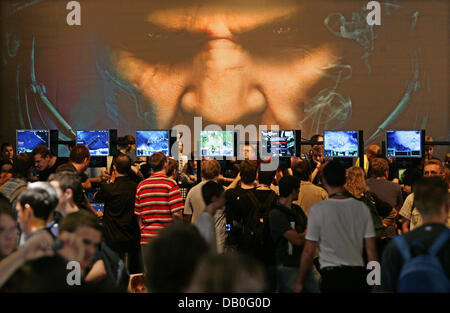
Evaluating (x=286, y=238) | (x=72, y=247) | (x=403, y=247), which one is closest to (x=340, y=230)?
(x=286, y=238)

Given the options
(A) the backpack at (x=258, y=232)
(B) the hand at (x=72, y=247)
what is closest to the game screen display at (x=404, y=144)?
(A) the backpack at (x=258, y=232)

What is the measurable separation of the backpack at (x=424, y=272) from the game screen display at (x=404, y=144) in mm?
4175

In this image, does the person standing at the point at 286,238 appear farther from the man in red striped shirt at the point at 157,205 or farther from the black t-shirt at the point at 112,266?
the black t-shirt at the point at 112,266

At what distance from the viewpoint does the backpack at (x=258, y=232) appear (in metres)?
4.16

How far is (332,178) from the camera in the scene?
367 cm

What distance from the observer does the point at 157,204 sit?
4.86 metres

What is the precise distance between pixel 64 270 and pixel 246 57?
8595mm

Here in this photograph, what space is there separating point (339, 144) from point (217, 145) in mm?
1321

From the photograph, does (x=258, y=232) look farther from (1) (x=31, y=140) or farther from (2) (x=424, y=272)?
(1) (x=31, y=140)
